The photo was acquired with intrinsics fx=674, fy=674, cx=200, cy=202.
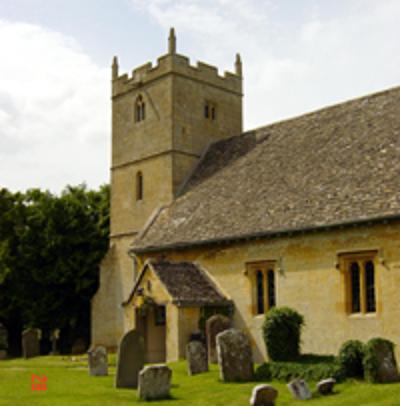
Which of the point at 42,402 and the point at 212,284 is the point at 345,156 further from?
the point at 42,402

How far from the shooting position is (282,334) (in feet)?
68.6

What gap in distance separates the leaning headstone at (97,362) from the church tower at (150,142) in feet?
40.8

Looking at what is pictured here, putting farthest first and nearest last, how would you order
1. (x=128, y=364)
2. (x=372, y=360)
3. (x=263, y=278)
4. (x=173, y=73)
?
(x=173, y=73)
(x=263, y=278)
(x=128, y=364)
(x=372, y=360)

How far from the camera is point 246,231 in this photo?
2619 cm

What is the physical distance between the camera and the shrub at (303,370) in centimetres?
1806

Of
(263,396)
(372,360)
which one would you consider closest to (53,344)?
(372,360)

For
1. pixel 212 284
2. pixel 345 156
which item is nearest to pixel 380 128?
pixel 345 156

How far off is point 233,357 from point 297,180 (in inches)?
390

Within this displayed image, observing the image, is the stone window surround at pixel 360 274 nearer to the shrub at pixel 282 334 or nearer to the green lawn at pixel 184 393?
the shrub at pixel 282 334

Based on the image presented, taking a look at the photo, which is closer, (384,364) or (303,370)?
(384,364)

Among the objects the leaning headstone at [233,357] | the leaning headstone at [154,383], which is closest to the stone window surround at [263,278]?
the leaning headstone at [233,357]

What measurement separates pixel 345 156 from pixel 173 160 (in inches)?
431

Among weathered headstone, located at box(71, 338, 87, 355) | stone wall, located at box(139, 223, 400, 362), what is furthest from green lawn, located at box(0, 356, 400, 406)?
weathered headstone, located at box(71, 338, 87, 355)

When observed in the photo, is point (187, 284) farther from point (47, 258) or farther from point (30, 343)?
point (47, 258)
